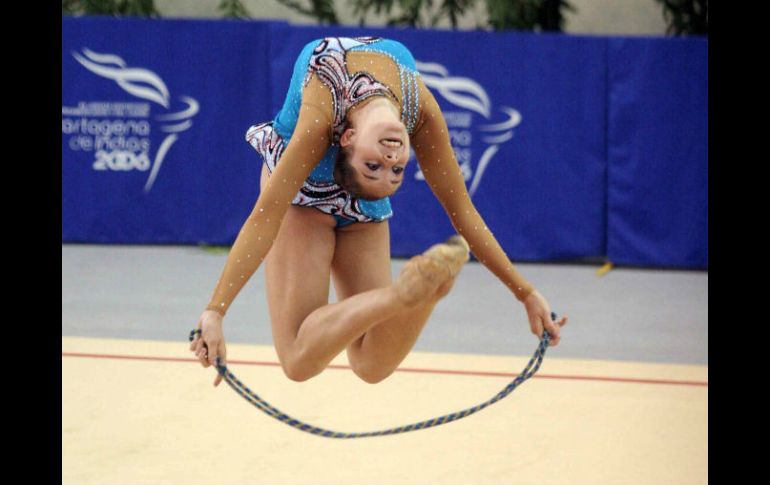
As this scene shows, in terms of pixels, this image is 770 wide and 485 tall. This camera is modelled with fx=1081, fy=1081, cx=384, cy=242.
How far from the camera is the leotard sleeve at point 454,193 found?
117 inches

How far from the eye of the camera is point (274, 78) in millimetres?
7035

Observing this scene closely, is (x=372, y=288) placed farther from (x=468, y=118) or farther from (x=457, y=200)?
(x=468, y=118)

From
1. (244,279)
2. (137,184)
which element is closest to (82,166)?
(137,184)

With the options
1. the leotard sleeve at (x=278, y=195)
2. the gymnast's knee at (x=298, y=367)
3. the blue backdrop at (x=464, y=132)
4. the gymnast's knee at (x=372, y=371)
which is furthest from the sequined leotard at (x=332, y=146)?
the blue backdrop at (x=464, y=132)

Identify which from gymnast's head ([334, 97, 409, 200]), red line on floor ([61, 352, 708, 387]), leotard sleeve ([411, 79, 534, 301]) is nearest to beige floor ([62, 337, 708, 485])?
red line on floor ([61, 352, 708, 387])

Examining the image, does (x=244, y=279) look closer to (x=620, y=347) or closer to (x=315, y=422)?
(x=315, y=422)

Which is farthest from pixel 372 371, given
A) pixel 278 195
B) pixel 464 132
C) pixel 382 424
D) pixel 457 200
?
pixel 464 132

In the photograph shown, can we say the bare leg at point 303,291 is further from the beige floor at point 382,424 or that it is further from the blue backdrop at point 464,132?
the blue backdrop at point 464,132

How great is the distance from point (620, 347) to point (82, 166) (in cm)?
379

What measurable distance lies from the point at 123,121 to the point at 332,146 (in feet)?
15.0

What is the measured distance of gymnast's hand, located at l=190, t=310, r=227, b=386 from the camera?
273 cm

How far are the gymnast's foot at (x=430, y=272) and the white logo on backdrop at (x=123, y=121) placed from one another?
4.95m
